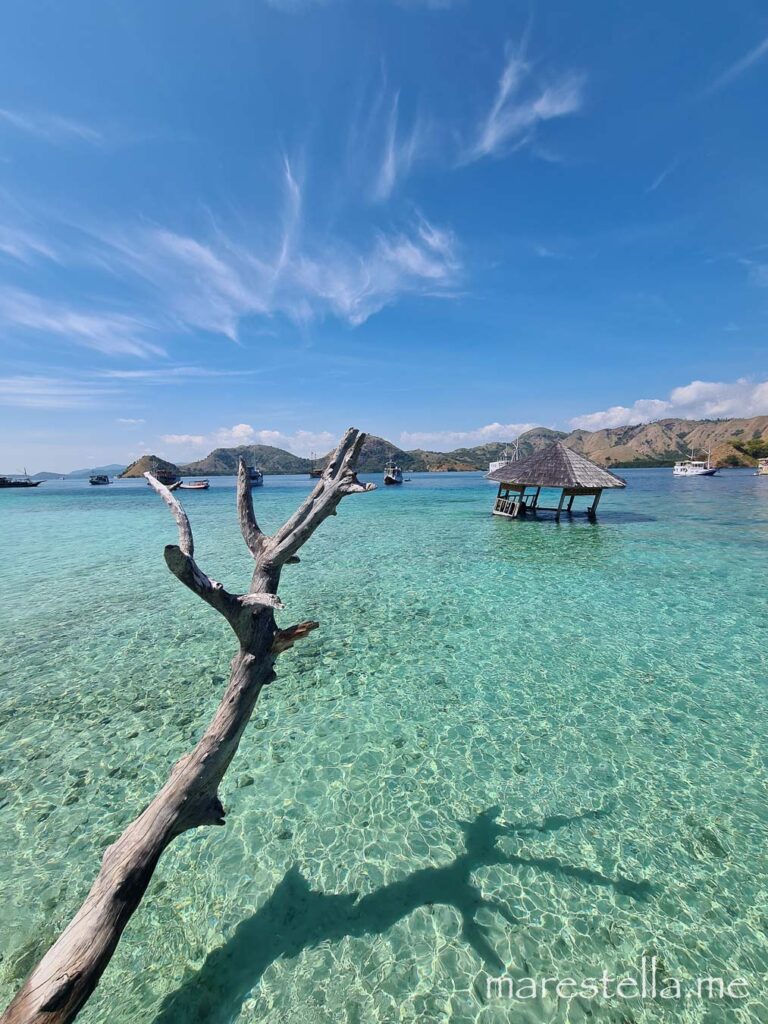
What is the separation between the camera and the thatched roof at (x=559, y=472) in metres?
24.2

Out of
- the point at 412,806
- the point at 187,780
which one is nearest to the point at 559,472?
the point at 412,806

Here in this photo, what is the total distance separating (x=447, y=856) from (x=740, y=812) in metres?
3.21

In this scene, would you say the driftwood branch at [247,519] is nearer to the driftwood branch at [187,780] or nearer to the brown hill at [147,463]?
the driftwood branch at [187,780]

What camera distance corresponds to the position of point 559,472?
81.9ft

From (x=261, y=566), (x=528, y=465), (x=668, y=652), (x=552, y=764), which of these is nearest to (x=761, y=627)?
(x=668, y=652)

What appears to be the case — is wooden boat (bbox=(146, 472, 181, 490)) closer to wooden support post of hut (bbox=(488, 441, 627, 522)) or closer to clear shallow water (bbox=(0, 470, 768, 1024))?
clear shallow water (bbox=(0, 470, 768, 1024))

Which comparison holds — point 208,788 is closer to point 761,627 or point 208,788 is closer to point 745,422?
point 761,627

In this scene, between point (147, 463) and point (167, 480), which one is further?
point (147, 463)

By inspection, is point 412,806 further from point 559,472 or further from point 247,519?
point 559,472

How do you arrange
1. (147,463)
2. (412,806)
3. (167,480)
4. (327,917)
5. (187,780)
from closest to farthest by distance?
1. (187,780)
2. (327,917)
3. (412,806)
4. (167,480)
5. (147,463)

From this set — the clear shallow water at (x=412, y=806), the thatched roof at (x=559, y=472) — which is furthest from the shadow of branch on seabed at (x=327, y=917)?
the thatched roof at (x=559, y=472)

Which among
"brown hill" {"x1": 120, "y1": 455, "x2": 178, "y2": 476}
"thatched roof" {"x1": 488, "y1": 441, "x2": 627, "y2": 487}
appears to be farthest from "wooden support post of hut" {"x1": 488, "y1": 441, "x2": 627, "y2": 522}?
"brown hill" {"x1": 120, "y1": 455, "x2": 178, "y2": 476}

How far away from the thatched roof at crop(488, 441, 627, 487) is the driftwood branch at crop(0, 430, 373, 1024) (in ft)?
74.8

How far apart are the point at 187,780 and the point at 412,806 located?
2.84 meters
